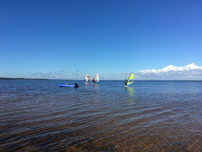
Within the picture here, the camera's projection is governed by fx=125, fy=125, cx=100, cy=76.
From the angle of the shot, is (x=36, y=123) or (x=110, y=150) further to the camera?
(x=36, y=123)

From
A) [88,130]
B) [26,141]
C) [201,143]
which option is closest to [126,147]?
[88,130]

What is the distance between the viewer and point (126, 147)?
5.90 m

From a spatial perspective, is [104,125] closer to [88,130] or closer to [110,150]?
[88,130]

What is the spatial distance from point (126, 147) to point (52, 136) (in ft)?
13.2

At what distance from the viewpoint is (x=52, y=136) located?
695cm

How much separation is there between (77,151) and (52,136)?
7.24ft

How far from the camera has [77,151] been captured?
216 inches

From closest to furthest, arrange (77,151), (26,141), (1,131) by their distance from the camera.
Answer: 1. (77,151)
2. (26,141)
3. (1,131)

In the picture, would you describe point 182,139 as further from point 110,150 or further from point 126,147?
point 110,150

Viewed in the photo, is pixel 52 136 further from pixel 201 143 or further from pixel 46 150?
pixel 201 143

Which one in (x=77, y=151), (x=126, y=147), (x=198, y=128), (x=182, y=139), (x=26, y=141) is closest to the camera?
(x=77, y=151)

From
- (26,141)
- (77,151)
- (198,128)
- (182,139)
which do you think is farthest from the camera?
(198,128)

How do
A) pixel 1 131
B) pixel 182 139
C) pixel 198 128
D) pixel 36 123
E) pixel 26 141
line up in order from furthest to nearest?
1. pixel 36 123
2. pixel 198 128
3. pixel 1 131
4. pixel 182 139
5. pixel 26 141

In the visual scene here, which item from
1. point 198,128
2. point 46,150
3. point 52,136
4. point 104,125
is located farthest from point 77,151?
point 198,128
